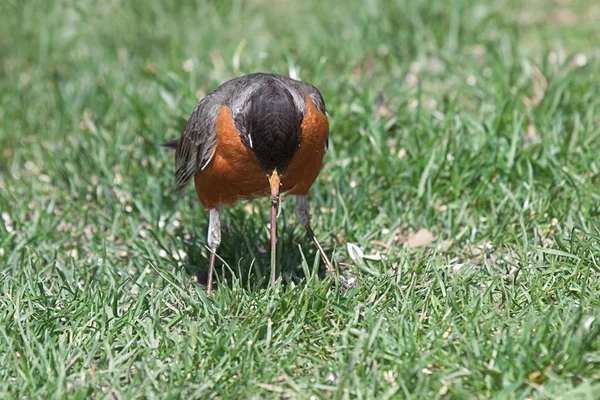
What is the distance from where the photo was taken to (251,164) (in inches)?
164

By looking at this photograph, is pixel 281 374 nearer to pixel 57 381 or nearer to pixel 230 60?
pixel 57 381

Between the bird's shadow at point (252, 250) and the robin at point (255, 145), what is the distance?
0.19m

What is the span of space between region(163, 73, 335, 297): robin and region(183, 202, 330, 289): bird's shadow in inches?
7.5

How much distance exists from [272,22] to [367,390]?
212 inches

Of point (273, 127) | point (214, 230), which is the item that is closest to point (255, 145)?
point (273, 127)

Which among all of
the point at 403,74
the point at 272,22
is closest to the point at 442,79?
the point at 403,74

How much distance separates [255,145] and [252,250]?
103 centimetres

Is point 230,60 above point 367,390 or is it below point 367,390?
above

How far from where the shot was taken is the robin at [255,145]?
12.9ft

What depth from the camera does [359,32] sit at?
7125 millimetres

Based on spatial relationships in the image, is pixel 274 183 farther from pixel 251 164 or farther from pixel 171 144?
pixel 171 144

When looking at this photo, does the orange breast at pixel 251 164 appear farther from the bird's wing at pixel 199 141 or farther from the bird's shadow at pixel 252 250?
the bird's shadow at pixel 252 250

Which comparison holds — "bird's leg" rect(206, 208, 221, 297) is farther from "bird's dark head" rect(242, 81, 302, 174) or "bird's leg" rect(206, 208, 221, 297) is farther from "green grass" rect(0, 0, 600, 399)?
"bird's dark head" rect(242, 81, 302, 174)

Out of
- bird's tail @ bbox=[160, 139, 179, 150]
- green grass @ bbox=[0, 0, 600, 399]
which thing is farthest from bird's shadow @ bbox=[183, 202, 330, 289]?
bird's tail @ bbox=[160, 139, 179, 150]
